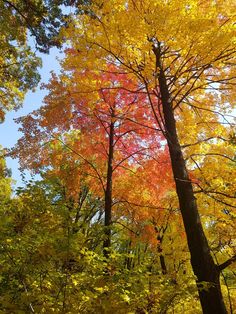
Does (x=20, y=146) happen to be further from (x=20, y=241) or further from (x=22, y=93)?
(x=20, y=241)

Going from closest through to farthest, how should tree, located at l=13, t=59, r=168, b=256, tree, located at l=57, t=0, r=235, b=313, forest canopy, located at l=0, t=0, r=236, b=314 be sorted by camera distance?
1. forest canopy, located at l=0, t=0, r=236, b=314
2. tree, located at l=57, t=0, r=235, b=313
3. tree, located at l=13, t=59, r=168, b=256

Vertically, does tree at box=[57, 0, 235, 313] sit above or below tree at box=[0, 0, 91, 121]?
below

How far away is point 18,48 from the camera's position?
39.4 feet

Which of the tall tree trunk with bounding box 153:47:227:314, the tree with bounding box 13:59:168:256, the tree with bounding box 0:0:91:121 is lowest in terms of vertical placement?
the tall tree trunk with bounding box 153:47:227:314

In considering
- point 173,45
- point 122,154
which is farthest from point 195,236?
point 122,154

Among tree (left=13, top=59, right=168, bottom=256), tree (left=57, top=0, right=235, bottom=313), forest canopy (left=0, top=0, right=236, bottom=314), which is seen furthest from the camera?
tree (left=13, top=59, right=168, bottom=256)

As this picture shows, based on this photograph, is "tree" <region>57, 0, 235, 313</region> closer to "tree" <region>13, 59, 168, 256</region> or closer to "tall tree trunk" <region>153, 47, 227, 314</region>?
"tall tree trunk" <region>153, 47, 227, 314</region>

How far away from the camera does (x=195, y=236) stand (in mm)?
4977

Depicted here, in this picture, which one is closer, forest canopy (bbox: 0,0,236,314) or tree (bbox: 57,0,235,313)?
forest canopy (bbox: 0,0,236,314)

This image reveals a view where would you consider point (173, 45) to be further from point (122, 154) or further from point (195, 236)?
point (122, 154)

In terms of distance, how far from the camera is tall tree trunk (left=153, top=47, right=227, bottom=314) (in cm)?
449

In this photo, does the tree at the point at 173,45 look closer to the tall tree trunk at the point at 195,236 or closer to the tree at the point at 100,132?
the tall tree trunk at the point at 195,236

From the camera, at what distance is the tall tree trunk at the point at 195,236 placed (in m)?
4.49

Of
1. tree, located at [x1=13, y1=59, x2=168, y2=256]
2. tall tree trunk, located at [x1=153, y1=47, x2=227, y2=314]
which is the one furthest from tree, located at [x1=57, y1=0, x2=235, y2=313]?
tree, located at [x1=13, y1=59, x2=168, y2=256]
